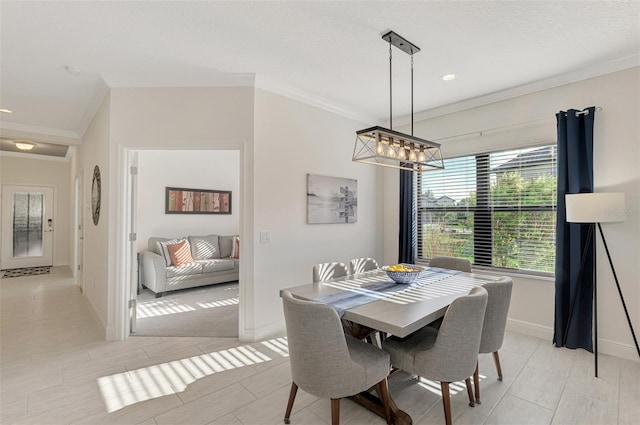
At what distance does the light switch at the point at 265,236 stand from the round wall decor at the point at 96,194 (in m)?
2.11

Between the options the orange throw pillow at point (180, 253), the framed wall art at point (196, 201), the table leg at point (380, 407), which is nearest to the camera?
the table leg at point (380, 407)

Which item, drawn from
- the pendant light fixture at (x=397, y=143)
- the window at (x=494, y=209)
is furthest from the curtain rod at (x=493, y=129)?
the pendant light fixture at (x=397, y=143)

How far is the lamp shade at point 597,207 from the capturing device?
8.38 ft

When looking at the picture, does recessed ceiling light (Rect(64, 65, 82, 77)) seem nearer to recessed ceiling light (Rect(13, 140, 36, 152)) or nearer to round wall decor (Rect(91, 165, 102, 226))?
round wall decor (Rect(91, 165, 102, 226))

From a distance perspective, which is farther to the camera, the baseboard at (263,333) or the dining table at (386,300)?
the baseboard at (263,333)

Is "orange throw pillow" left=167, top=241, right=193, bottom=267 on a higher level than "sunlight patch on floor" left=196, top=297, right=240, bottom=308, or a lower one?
higher

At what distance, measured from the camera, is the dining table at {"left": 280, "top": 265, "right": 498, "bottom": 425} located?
172cm

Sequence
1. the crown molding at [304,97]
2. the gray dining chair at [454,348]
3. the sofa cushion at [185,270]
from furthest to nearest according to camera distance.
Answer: the sofa cushion at [185,270]
the crown molding at [304,97]
the gray dining chair at [454,348]

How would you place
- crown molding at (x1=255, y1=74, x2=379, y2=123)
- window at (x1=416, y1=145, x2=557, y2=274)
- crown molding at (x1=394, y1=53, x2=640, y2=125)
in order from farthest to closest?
1. window at (x1=416, y1=145, x2=557, y2=274)
2. crown molding at (x1=255, y1=74, x2=379, y2=123)
3. crown molding at (x1=394, y1=53, x2=640, y2=125)

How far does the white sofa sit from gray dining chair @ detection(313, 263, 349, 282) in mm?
2855

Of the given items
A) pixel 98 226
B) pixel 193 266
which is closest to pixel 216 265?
pixel 193 266

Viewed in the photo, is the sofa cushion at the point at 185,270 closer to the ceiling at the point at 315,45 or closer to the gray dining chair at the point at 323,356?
the ceiling at the point at 315,45

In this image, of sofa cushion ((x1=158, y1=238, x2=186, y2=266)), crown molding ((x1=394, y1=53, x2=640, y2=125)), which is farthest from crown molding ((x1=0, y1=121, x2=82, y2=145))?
crown molding ((x1=394, y1=53, x2=640, y2=125))

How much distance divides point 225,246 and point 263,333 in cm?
324
